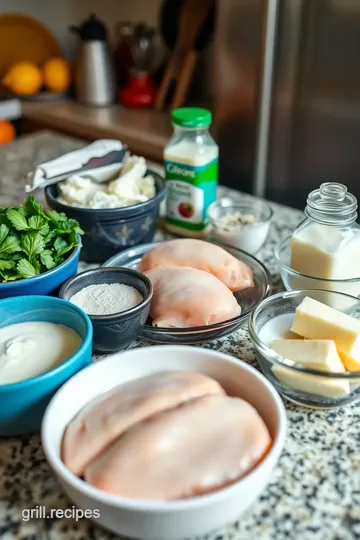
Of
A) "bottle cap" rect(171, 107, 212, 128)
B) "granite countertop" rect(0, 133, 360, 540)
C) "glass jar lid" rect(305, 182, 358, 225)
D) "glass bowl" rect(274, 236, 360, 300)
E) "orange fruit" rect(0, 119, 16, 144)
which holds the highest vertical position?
"bottle cap" rect(171, 107, 212, 128)

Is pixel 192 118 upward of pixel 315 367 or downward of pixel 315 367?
upward

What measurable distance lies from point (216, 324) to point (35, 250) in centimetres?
26

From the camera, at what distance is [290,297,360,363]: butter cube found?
681mm

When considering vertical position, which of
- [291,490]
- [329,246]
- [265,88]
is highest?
[265,88]

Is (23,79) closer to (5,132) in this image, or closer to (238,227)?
(5,132)

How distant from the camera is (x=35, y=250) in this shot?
791mm

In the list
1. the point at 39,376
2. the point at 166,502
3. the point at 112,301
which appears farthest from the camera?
the point at 112,301

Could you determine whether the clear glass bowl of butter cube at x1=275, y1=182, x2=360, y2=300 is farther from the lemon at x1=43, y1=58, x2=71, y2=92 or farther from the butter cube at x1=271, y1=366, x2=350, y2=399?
the lemon at x1=43, y1=58, x2=71, y2=92

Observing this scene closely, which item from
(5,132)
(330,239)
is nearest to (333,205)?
(330,239)

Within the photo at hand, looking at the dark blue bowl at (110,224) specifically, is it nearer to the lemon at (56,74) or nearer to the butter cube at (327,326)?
the butter cube at (327,326)

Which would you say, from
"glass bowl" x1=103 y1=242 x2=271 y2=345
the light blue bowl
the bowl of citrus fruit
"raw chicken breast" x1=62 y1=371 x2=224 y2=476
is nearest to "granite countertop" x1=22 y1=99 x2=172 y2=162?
the bowl of citrus fruit

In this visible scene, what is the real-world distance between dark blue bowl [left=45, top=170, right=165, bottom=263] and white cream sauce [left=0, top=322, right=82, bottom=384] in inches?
10.5

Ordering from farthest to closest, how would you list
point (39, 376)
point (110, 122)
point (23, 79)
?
point (23, 79), point (110, 122), point (39, 376)

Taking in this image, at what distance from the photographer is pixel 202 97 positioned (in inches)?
72.6
